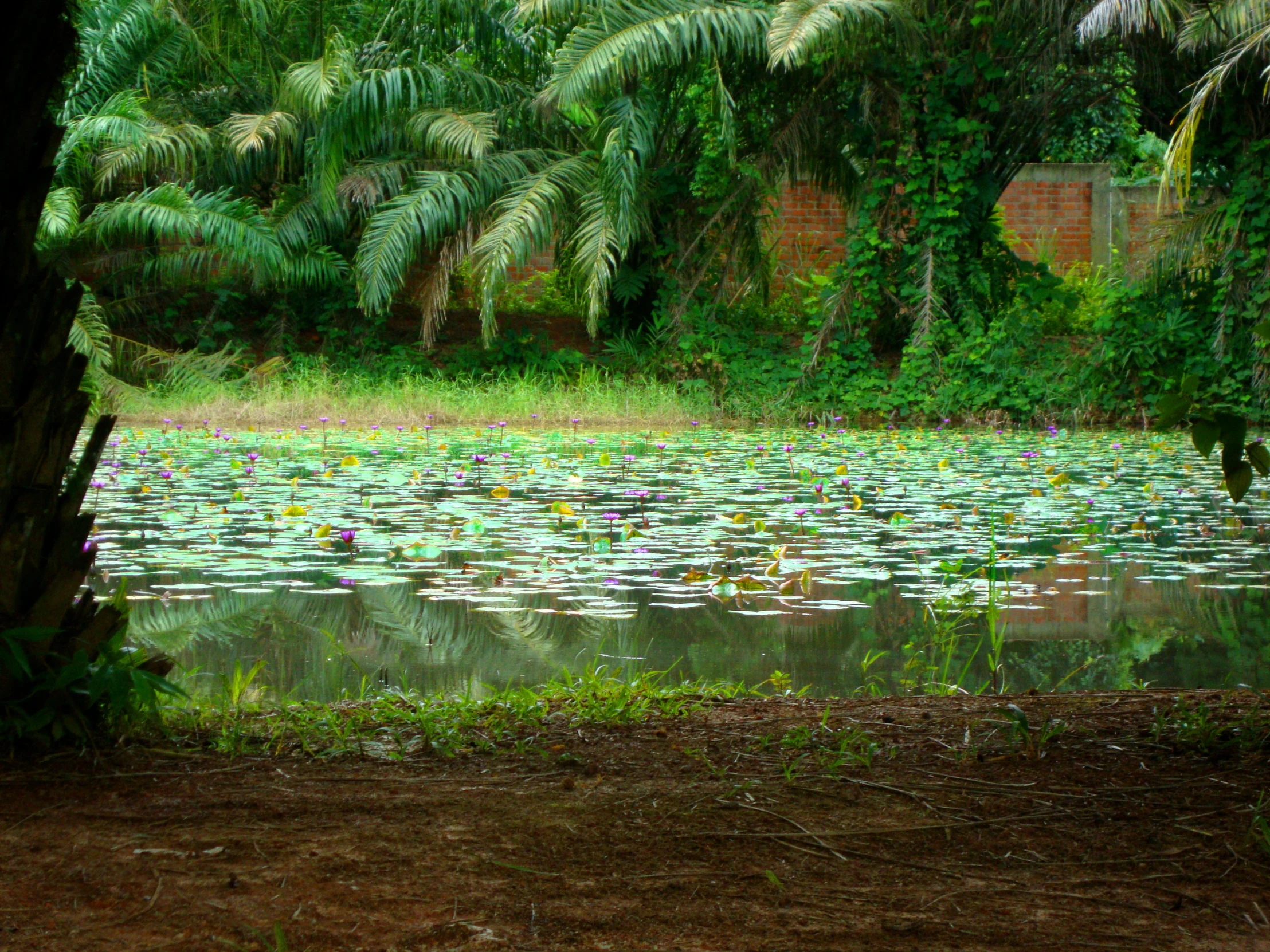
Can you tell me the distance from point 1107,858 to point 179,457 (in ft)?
24.0

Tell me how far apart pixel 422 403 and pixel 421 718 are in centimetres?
960

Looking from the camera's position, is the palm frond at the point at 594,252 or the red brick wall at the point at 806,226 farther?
the red brick wall at the point at 806,226

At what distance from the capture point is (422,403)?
39.0 ft

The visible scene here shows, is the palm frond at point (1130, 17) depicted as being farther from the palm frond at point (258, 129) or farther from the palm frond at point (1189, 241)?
the palm frond at point (258, 129)

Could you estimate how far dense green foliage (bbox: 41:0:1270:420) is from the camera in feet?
37.6

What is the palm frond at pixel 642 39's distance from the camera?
11.3 metres

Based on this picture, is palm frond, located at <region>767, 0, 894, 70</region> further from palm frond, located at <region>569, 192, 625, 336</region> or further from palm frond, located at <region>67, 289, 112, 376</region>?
palm frond, located at <region>67, 289, 112, 376</region>

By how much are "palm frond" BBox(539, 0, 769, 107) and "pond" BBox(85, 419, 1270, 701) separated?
5.08 meters

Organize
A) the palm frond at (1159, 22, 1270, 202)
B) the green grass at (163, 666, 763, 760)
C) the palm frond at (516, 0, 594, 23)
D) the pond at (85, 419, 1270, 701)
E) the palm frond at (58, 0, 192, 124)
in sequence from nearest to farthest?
the green grass at (163, 666, 763, 760)
the pond at (85, 419, 1270, 701)
the palm frond at (1159, 22, 1270, 202)
the palm frond at (516, 0, 594, 23)
the palm frond at (58, 0, 192, 124)

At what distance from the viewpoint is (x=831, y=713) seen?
8.79ft

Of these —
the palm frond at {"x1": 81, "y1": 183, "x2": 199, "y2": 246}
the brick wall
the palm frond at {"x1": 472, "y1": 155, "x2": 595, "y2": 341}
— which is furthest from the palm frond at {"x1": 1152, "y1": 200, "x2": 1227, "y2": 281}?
the palm frond at {"x1": 81, "y1": 183, "x2": 199, "y2": 246}

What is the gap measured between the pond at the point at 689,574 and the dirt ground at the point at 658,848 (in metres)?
0.76

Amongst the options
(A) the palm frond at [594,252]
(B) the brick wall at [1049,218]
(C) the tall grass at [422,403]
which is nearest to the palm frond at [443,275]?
(C) the tall grass at [422,403]

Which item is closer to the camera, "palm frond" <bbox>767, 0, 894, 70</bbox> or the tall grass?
"palm frond" <bbox>767, 0, 894, 70</bbox>
